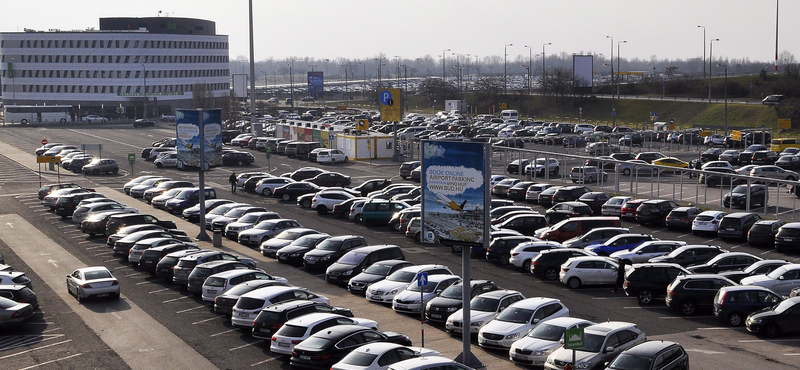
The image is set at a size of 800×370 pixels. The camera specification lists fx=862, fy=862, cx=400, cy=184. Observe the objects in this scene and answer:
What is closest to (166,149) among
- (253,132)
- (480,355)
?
(253,132)

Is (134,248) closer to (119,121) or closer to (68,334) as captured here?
(68,334)

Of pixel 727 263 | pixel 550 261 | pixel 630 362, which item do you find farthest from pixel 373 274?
pixel 630 362

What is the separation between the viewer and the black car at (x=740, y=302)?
75.0 feet

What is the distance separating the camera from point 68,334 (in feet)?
74.4

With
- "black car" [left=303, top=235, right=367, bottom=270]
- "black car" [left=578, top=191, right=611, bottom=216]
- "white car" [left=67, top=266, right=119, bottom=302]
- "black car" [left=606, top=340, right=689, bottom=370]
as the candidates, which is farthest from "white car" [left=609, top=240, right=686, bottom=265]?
"white car" [left=67, top=266, right=119, bottom=302]

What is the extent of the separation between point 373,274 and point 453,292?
423cm

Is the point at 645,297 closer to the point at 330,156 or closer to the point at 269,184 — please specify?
the point at 269,184

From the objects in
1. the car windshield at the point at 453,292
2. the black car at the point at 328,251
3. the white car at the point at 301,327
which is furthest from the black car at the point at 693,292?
the black car at the point at 328,251

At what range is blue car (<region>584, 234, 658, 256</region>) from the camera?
102ft

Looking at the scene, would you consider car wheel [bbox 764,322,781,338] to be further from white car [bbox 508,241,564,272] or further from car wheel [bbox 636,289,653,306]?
white car [bbox 508,241,564,272]

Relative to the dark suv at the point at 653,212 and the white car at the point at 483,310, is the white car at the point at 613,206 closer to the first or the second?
the dark suv at the point at 653,212

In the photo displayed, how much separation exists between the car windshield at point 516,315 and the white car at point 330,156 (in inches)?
1775

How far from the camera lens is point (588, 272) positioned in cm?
2739

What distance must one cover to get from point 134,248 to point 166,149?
1525 inches
